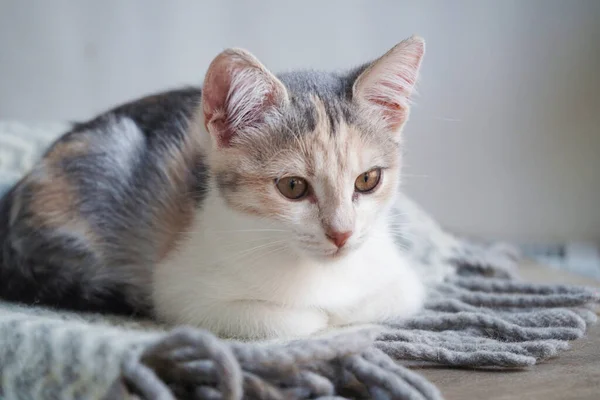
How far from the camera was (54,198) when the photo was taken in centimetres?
121

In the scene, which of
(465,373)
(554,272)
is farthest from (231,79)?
(554,272)

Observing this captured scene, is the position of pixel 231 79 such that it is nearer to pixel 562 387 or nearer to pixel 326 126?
pixel 326 126

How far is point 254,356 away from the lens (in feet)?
2.57

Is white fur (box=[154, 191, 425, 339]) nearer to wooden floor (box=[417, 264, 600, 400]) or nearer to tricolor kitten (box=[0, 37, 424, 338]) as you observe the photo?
tricolor kitten (box=[0, 37, 424, 338])

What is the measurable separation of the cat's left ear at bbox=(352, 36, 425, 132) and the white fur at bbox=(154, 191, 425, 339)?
0.21 meters

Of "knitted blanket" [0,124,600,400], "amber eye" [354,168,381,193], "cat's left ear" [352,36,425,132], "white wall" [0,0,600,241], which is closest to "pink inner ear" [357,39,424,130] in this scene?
"cat's left ear" [352,36,425,132]

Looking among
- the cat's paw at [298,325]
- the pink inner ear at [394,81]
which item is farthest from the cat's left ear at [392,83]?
the cat's paw at [298,325]

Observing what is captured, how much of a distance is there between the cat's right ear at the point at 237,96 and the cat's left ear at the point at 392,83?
15 centimetres

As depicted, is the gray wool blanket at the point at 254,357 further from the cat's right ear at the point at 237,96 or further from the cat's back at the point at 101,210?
the cat's right ear at the point at 237,96

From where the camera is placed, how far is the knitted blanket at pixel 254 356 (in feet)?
2.49

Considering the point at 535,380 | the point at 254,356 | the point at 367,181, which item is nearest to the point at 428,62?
the point at 367,181

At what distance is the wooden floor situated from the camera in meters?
0.85

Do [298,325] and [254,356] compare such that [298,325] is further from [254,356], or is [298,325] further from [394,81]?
[394,81]

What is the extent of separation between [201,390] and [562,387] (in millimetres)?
495
